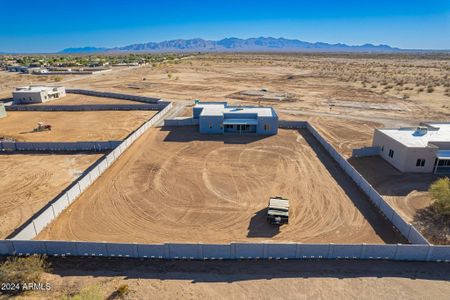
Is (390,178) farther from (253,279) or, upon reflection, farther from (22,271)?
(22,271)

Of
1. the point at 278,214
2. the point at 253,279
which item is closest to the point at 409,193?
the point at 278,214

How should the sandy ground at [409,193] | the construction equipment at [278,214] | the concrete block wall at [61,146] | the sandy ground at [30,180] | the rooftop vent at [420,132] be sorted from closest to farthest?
the sandy ground at [409,193] → the construction equipment at [278,214] → the sandy ground at [30,180] → the rooftop vent at [420,132] → the concrete block wall at [61,146]

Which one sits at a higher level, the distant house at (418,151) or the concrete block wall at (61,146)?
the distant house at (418,151)

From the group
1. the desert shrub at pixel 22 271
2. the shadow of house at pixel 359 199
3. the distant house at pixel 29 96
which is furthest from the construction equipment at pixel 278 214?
the distant house at pixel 29 96

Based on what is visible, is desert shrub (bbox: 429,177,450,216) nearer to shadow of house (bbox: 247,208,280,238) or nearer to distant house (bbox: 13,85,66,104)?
shadow of house (bbox: 247,208,280,238)

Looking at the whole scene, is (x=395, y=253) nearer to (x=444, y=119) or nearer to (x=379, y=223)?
(x=379, y=223)

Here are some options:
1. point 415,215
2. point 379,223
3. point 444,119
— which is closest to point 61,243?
point 379,223

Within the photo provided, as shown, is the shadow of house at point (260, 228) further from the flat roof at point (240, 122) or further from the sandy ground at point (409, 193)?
the flat roof at point (240, 122)
